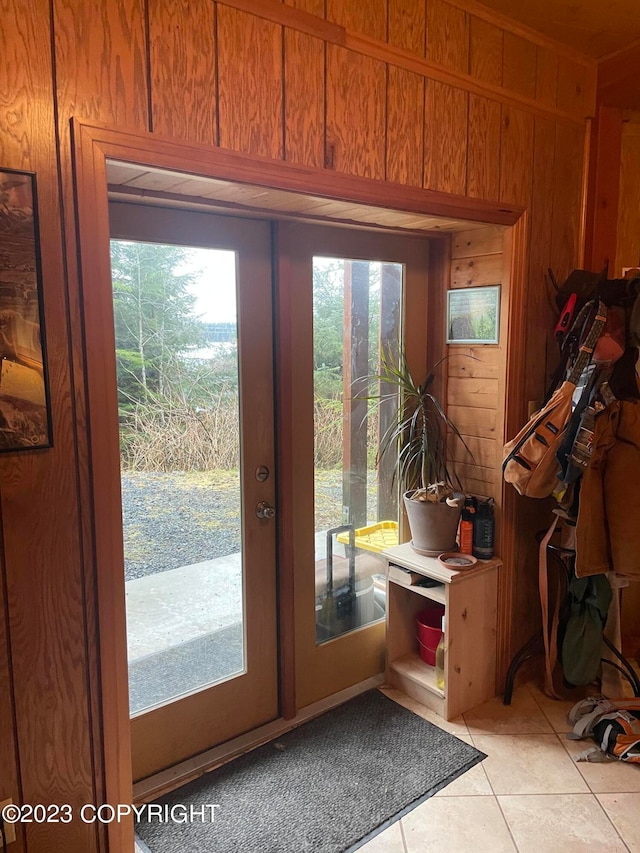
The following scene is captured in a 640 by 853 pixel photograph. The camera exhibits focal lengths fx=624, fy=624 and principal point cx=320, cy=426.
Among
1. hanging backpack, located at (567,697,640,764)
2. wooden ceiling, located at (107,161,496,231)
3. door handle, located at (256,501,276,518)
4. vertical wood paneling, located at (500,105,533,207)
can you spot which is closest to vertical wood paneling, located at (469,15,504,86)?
vertical wood paneling, located at (500,105,533,207)

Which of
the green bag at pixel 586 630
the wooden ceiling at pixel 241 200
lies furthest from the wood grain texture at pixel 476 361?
the green bag at pixel 586 630

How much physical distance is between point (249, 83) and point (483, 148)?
0.99 meters

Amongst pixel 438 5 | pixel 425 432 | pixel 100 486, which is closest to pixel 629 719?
pixel 425 432

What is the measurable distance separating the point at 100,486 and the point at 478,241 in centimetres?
181

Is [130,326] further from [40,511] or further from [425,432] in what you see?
[425,432]

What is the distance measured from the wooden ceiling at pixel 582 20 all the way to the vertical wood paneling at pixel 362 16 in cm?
48

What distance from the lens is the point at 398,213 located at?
2135mm

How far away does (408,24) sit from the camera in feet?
6.50

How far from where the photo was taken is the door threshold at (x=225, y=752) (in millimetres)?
2111

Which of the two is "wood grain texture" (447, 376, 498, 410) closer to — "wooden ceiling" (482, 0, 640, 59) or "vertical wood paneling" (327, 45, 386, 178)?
"vertical wood paneling" (327, 45, 386, 178)

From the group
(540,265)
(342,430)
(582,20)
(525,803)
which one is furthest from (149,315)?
(525,803)

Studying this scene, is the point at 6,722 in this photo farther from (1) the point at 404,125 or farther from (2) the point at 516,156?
(2) the point at 516,156

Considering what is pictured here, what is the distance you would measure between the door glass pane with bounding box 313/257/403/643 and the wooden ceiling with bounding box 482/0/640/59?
3.19ft

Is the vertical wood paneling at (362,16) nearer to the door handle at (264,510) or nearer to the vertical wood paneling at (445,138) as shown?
the vertical wood paneling at (445,138)
